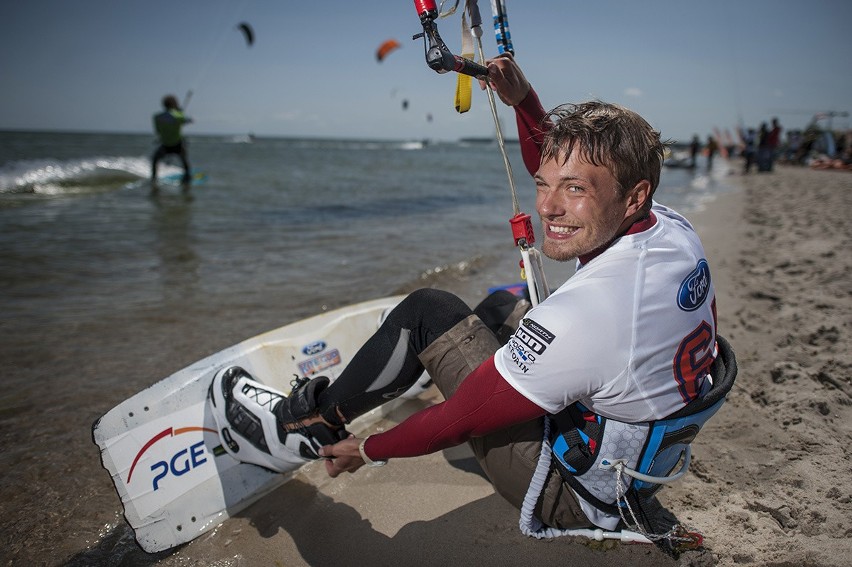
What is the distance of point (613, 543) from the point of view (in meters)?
2.16

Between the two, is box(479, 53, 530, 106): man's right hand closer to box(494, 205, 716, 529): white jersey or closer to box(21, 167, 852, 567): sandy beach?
box(494, 205, 716, 529): white jersey

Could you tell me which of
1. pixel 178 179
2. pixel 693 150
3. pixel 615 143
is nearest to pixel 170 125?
pixel 178 179

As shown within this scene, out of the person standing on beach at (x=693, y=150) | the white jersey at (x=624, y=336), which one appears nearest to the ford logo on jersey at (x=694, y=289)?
the white jersey at (x=624, y=336)

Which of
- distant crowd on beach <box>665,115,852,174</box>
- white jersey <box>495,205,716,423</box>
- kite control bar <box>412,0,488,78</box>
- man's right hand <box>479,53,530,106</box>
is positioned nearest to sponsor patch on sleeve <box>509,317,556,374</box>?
white jersey <box>495,205,716,423</box>

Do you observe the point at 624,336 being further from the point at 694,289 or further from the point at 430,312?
the point at 430,312

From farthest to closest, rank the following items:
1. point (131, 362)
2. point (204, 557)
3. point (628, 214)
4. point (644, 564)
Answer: point (131, 362)
point (204, 557)
point (644, 564)
point (628, 214)

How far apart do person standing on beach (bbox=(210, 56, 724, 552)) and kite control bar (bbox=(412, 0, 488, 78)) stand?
502mm

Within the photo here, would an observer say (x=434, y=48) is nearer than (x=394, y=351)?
Yes

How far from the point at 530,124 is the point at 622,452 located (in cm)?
163

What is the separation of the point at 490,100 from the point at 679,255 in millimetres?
1257

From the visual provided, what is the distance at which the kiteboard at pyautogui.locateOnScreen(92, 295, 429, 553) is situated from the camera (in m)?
2.38

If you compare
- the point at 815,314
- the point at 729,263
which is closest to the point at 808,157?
the point at 729,263

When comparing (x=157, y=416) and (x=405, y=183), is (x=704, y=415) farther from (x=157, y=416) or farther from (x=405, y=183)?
(x=405, y=183)

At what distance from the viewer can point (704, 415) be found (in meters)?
1.72
